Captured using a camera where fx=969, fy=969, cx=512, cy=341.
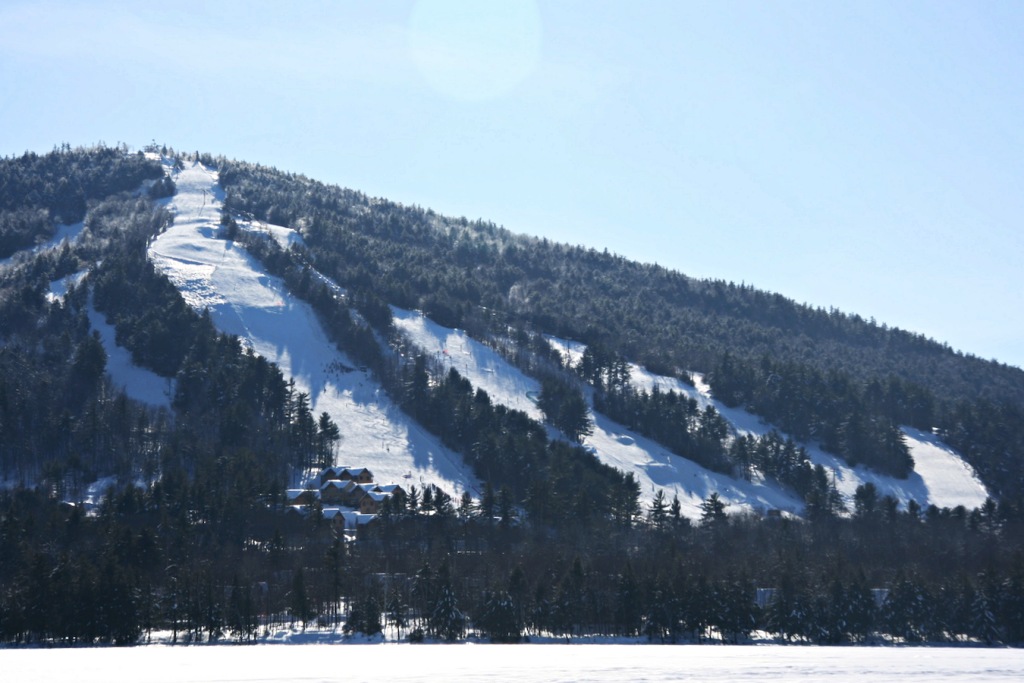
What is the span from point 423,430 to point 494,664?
103 meters

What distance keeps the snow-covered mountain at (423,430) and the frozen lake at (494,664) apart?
70.3m

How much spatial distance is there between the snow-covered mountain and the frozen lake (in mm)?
70259

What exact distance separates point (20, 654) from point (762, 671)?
5172 centimetres

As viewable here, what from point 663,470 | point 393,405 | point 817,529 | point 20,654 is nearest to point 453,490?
point 393,405

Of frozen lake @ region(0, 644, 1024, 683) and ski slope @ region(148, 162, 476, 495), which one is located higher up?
ski slope @ region(148, 162, 476, 495)

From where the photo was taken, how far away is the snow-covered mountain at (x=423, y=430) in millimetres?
152875

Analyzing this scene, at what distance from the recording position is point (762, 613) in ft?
300

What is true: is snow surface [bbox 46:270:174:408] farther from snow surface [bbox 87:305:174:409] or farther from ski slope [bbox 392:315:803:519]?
ski slope [bbox 392:315:803:519]

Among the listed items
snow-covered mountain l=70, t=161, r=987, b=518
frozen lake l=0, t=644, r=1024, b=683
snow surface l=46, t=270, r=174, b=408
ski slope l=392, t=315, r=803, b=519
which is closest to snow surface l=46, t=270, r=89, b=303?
snow surface l=46, t=270, r=174, b=408

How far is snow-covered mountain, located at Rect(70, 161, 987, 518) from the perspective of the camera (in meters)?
153

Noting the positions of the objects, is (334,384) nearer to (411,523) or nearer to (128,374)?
(128,374)

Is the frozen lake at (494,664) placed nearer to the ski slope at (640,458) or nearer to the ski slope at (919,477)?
the ski slope at (640,458)

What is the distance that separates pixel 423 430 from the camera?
16288 cm

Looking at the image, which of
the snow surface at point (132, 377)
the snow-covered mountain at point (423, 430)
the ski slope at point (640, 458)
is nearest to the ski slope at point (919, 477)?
the snow-covered mountain at point (423, 430)
